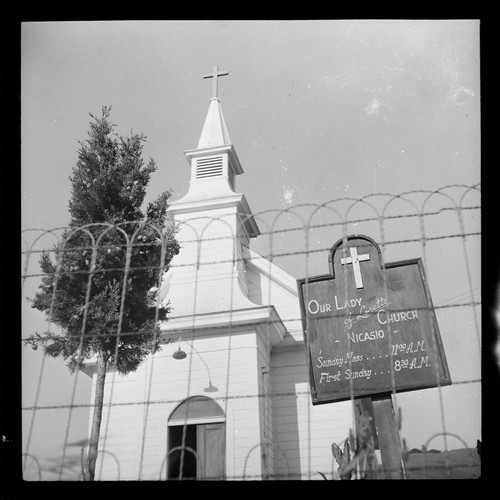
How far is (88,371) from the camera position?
9.52m

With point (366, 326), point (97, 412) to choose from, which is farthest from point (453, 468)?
point (97, 412)

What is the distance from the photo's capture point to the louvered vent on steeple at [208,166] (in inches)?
431

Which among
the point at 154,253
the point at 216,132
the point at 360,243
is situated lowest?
the point at 360,243

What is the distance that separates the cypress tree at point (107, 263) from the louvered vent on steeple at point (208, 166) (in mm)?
2811

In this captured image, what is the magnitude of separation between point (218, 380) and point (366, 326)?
3874mm

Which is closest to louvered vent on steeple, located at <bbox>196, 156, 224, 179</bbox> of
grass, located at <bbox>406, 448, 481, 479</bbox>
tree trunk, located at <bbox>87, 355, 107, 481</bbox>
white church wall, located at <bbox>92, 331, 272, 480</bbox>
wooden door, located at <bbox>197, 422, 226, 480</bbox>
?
white church wall, located at <bbox>92, 331, 272, 480</bbox>

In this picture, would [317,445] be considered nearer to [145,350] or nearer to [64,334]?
[145,350]

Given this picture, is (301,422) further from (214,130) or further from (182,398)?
(214,130)

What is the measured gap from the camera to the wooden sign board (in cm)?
496

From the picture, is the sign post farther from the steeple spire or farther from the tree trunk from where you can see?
the steeple spire

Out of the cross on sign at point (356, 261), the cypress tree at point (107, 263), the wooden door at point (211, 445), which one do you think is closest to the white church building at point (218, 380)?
the wooden door at point (211, 445)

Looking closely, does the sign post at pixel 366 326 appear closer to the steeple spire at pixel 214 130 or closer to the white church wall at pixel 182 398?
the white church wall at pixel 182 398
